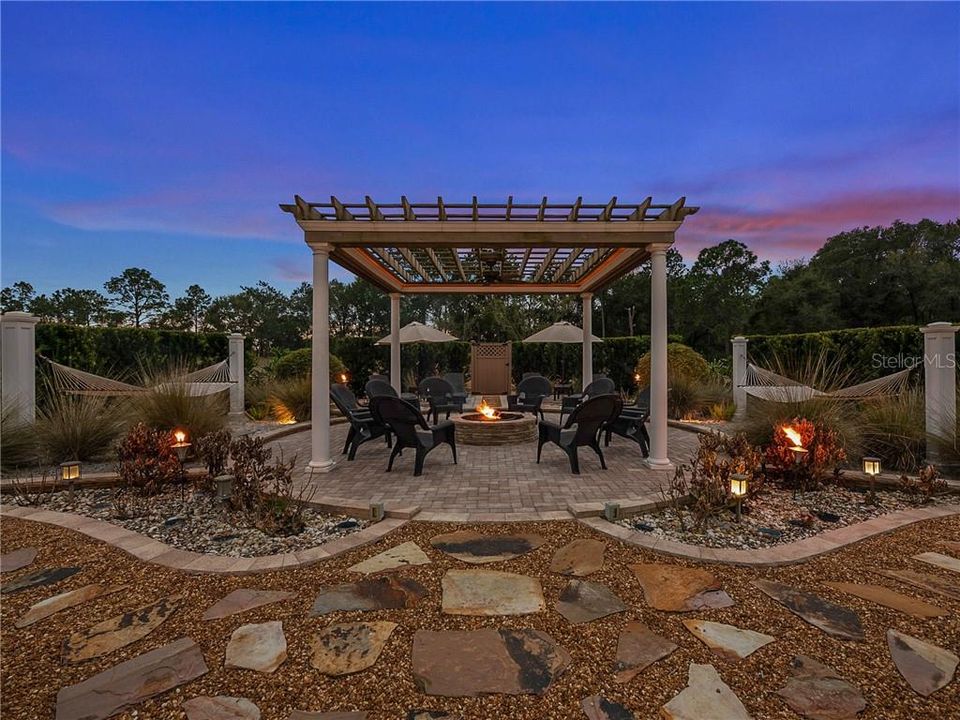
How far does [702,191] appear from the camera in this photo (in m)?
15.4

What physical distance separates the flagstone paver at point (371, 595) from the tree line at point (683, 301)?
588 inches

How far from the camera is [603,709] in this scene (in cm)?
159

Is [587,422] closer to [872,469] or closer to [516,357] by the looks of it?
[872,469]

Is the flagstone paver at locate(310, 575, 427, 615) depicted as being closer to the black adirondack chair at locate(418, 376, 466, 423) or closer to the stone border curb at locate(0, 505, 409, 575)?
the stone border curb at locate(0, 505, 409, 575)

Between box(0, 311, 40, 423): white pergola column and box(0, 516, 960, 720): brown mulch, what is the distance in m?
2.98

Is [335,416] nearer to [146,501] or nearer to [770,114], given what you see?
[146,501]

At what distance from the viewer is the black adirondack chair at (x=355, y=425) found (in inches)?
226

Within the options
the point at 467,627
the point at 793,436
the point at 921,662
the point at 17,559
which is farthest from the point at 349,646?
the point at 793,436

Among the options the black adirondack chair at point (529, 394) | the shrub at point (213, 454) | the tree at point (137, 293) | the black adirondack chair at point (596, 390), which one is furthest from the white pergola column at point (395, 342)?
the tree at point (137, 293)

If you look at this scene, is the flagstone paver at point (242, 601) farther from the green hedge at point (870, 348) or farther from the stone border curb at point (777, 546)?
the green hedge at point (870, 348)

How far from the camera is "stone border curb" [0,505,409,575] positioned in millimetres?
2662

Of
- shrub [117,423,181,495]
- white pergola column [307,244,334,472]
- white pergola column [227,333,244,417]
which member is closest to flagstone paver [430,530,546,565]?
white pergola column [307,244,334,472]

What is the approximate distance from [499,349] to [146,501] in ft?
22.5

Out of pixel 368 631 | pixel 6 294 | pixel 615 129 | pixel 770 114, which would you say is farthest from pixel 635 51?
pixel 6 294
